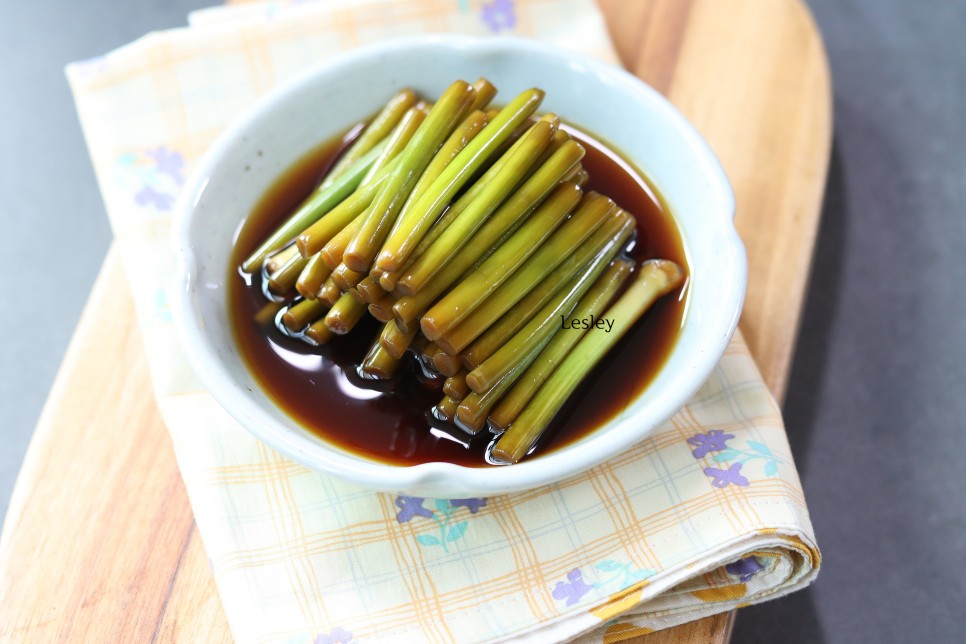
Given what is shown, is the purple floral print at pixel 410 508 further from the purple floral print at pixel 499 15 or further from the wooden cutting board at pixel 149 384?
the purple floral print at pixel 499 15

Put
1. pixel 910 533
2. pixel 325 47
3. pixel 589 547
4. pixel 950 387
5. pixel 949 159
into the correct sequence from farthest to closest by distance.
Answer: pixel 949 159, pixel 950 387, pixel 910 533, pixel 325 47, pixel 589 547

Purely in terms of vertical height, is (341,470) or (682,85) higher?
(682,85)

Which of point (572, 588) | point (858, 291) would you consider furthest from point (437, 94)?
point (858, 291)

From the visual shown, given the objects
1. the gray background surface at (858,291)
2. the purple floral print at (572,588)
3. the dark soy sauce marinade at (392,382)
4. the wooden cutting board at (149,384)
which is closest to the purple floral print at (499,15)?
the wooden cutting board at (149,384)

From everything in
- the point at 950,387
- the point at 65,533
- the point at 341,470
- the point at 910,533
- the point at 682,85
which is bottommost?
the point at 910,533

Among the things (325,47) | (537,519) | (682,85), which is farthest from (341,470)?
(682,85)

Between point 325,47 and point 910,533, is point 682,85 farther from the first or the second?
point 910,533

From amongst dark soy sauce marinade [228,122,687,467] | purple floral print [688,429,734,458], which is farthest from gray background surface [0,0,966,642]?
dark soy sauce marinade [228,122,687,467]
